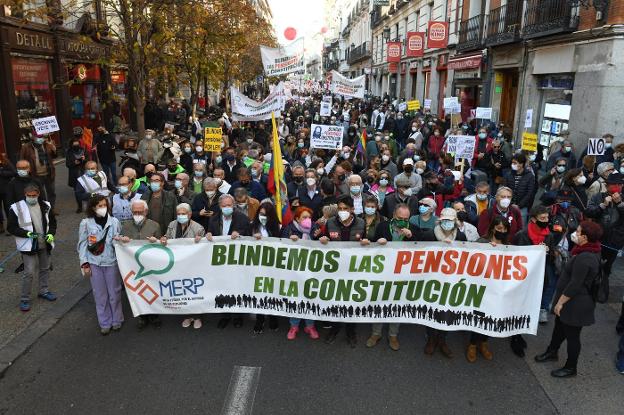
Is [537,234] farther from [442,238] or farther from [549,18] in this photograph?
[549,18]

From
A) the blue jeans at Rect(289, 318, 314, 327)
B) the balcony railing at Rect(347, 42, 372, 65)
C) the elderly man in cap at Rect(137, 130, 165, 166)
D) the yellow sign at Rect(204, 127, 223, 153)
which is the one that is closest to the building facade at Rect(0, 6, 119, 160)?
the elderly man in cap at Rect(137, 130, 165, 166)

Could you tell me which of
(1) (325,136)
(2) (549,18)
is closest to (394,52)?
(2) (549,18)

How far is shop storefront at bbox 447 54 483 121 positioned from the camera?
21263mm

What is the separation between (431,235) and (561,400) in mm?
1998

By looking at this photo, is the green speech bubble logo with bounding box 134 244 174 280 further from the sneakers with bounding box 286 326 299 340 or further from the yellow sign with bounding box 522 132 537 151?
the yellow sign with bounding box 522 132 537 151

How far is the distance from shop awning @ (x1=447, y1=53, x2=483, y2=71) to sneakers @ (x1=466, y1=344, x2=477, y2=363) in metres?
17.5

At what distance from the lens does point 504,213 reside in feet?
21.5

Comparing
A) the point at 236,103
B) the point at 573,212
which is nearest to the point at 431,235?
the point at 573,212

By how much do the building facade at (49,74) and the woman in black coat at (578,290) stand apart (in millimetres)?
10880

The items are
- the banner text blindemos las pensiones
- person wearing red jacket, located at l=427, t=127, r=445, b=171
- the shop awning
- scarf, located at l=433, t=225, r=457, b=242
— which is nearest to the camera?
the banner text blindemos las pensiones

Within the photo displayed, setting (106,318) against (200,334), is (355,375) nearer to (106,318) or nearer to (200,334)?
(200,334)

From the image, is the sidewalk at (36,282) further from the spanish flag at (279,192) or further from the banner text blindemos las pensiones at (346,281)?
the spanish flag at (279,192)

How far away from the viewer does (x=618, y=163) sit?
10109mm

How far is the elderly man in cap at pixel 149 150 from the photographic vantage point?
11680mm
